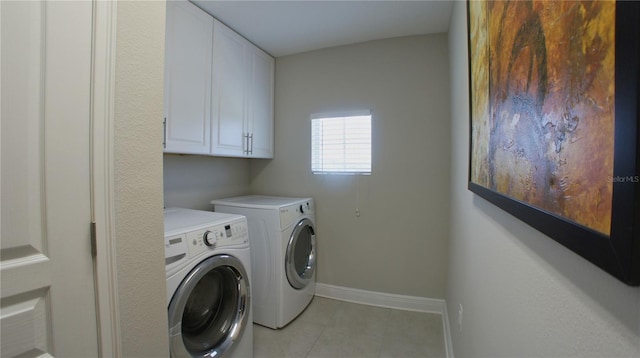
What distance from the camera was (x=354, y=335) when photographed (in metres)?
2.01

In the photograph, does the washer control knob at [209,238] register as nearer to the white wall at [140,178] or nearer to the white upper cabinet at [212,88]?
the white wall at [140,178]

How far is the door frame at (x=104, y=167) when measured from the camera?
771 mm

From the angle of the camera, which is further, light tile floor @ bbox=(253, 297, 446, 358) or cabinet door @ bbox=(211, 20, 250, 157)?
cabinet door @ bbox=(211, 20, 250, 157)

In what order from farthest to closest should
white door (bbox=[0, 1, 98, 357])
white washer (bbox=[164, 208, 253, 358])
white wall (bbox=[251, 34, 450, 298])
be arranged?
white wall (bbox=[251, 34, 450, 298]) < white washer (bbox=[164, 208, 253, 358]) < white door (bbox=[0, 1, 98, 357])

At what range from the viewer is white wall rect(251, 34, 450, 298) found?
7.50ft

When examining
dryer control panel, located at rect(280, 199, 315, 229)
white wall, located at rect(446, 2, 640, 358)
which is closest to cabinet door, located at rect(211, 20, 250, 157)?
dryer control panel, located at rect(280, 199, 315, 229)

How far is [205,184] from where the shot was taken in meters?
2.36

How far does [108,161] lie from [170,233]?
1.88 feet

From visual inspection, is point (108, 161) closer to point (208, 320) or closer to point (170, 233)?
point (170, 233)

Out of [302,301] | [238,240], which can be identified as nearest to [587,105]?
[238,240]

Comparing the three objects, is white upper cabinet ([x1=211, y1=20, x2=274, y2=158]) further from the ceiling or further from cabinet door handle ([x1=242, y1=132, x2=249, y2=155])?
the ceiling

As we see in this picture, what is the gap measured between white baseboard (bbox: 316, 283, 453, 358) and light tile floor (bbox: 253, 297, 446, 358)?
52mm

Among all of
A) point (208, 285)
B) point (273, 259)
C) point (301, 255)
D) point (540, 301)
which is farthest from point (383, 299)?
point (540, 301)

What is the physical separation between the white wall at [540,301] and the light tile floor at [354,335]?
1.00m
